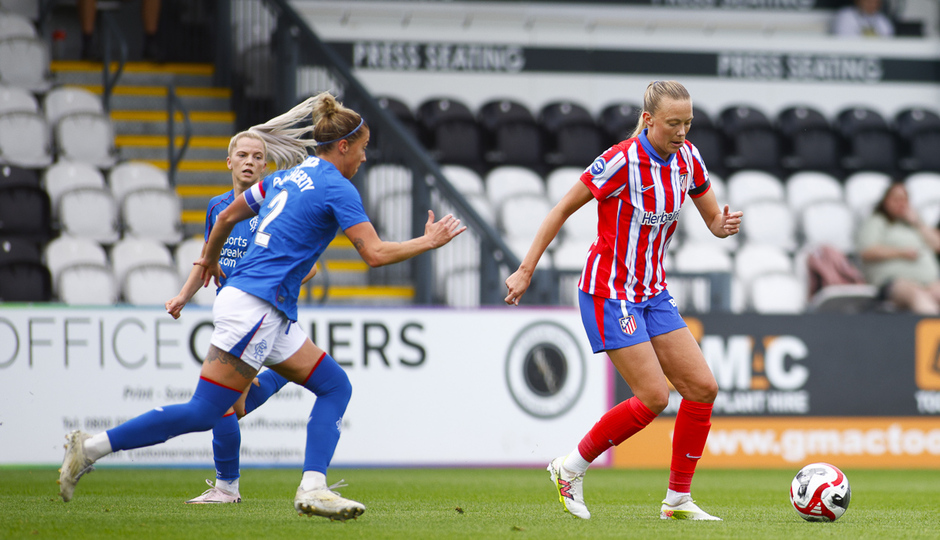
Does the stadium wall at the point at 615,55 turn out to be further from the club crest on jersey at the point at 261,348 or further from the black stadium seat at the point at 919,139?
the club crest on jersey at the point at 261,348

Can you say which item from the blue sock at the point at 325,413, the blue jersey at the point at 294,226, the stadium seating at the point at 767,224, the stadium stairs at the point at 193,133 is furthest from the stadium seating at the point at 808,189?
the blue jersey at the point at 294,226

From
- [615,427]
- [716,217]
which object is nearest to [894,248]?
[716,217]

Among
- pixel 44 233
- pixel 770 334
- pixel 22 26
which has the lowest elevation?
pixel 770 334

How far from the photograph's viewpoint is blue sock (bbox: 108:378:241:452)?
4.57m

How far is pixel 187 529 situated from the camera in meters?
4.52

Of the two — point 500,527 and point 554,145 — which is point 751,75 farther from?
point 500,527

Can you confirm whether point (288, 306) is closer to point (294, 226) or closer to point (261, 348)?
point (261, 348)

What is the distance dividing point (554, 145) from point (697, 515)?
8.57 meters

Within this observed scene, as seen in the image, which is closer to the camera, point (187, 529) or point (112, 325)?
point (187, 529)

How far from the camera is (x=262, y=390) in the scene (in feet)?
19.5

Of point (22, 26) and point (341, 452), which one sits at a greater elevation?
point (22, 26)

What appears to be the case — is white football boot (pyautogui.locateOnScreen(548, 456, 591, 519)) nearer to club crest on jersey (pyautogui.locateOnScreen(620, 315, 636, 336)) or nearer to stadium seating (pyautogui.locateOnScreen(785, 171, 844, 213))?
club crest on jersey (pyautogui.locateOnScreen(620, 315, 636, 336))

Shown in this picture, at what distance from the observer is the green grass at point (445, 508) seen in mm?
4570

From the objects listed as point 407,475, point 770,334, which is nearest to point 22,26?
point 407,475
